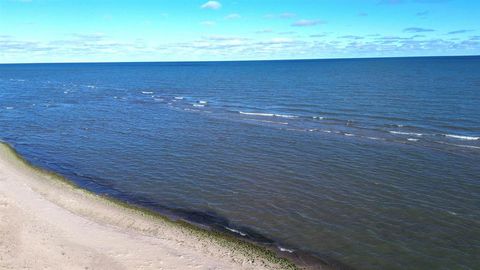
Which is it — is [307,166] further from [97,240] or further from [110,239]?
[97,240]

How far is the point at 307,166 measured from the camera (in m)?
31.9

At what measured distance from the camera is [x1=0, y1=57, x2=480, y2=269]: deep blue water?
20625 mm

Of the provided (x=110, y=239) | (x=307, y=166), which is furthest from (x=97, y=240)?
(x=307, y=166)

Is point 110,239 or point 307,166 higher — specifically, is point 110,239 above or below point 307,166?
below

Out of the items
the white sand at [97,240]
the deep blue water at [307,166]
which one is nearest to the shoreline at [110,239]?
the white sand at [97,240]

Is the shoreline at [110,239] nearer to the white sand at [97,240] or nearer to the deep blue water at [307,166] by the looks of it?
the white sand at [97,240]

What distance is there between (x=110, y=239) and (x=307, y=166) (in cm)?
1708

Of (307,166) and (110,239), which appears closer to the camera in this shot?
(110,239)

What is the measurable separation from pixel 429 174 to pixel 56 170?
1093 inches

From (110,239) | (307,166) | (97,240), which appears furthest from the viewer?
(307,166)

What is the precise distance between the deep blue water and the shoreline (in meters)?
1.89

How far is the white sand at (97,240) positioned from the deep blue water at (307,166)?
8.60ft

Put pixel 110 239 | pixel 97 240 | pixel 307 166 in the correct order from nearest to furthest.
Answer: pixel 97 240
pixel 110 239
pixel 307 166

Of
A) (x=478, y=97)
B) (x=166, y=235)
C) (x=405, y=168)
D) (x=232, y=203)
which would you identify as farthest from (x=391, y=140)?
(x=478, y=97)
